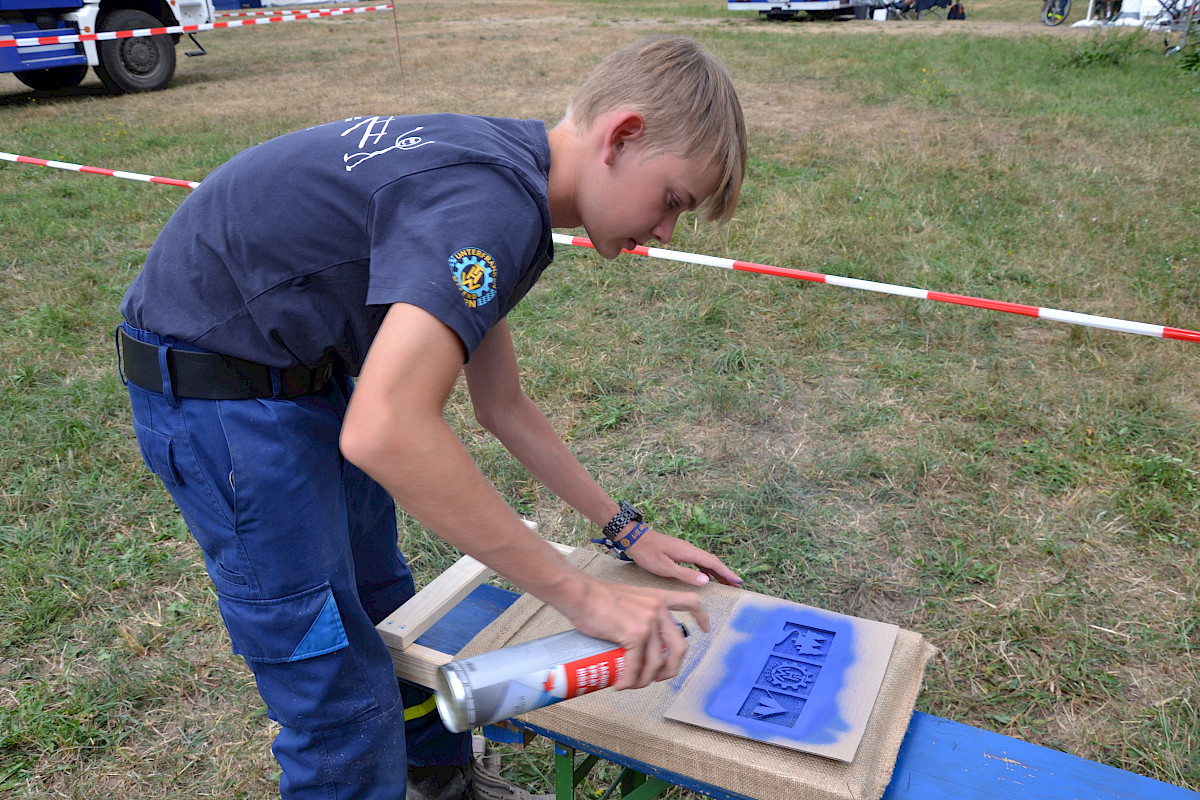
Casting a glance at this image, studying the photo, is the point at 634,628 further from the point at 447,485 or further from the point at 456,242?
the point at 456,242

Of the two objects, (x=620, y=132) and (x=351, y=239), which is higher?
(x=620, y=132)

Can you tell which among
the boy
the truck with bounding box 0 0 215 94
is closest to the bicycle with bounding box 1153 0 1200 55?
the boy

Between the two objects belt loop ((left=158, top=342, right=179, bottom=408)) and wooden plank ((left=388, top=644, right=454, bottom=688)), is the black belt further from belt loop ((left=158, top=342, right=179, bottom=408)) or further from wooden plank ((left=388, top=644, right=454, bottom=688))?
wooden plank ((left=388, top=644, right=454, bottom=688))

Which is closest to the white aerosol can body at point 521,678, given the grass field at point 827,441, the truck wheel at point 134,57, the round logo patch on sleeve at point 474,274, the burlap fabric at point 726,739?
the burlap fabric at point 726,739

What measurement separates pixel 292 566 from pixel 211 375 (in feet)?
1.14

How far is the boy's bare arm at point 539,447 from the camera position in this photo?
5.85 feet

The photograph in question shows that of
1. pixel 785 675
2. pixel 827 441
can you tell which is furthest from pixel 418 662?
pixel 827 441

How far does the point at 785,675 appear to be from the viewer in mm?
1678

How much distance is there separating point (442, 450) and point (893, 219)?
527 centimetres

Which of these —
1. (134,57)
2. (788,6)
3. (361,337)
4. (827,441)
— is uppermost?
(788,6)

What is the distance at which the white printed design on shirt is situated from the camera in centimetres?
127

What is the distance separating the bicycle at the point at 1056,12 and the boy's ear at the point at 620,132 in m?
20.4

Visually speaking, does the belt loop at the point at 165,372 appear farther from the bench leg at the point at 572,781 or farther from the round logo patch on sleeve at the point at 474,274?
the bench leg at the point at 572,781

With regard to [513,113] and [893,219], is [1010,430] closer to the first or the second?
[893,219]
